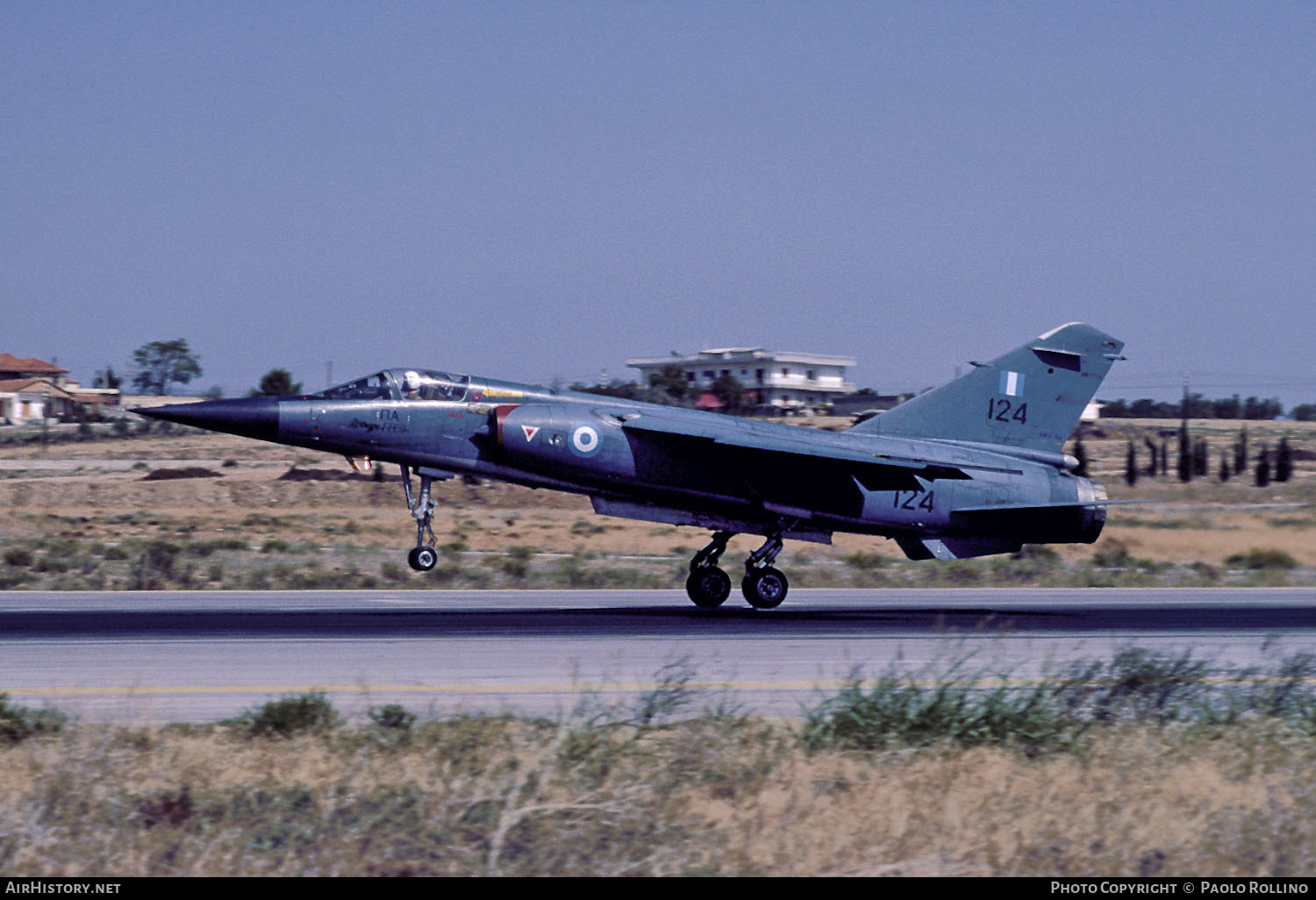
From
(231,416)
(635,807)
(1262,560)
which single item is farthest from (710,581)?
(1262,560)

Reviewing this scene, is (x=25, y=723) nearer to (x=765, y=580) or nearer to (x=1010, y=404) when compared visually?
(x=765, y=580)

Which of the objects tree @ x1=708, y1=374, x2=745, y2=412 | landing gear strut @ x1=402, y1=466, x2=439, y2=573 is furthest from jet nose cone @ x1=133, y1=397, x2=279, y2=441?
tree @ x1=708, y1=374, x2=745, y2=412

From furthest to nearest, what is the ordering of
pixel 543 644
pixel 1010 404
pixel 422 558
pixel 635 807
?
pixel 1010 404, pixel 422 558, pixel 543 644, pixel 635 807

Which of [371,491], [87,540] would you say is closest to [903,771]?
[87,540]

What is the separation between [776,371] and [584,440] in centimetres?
12101

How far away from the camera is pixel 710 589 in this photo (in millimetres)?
20234

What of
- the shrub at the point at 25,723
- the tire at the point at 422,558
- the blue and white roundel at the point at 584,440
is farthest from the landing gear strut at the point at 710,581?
the shrub at the point at 25,723

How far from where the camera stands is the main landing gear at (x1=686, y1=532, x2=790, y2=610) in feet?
65.8

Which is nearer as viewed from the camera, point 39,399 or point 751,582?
point 751,582

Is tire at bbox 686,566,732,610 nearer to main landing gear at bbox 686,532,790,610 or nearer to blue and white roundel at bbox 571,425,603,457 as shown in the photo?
main landing gear at bbox 686,532,790,610

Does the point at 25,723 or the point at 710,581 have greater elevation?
the point at 710,581

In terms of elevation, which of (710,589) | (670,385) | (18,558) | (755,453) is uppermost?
(670,385)

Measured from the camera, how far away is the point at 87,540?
37.4m
